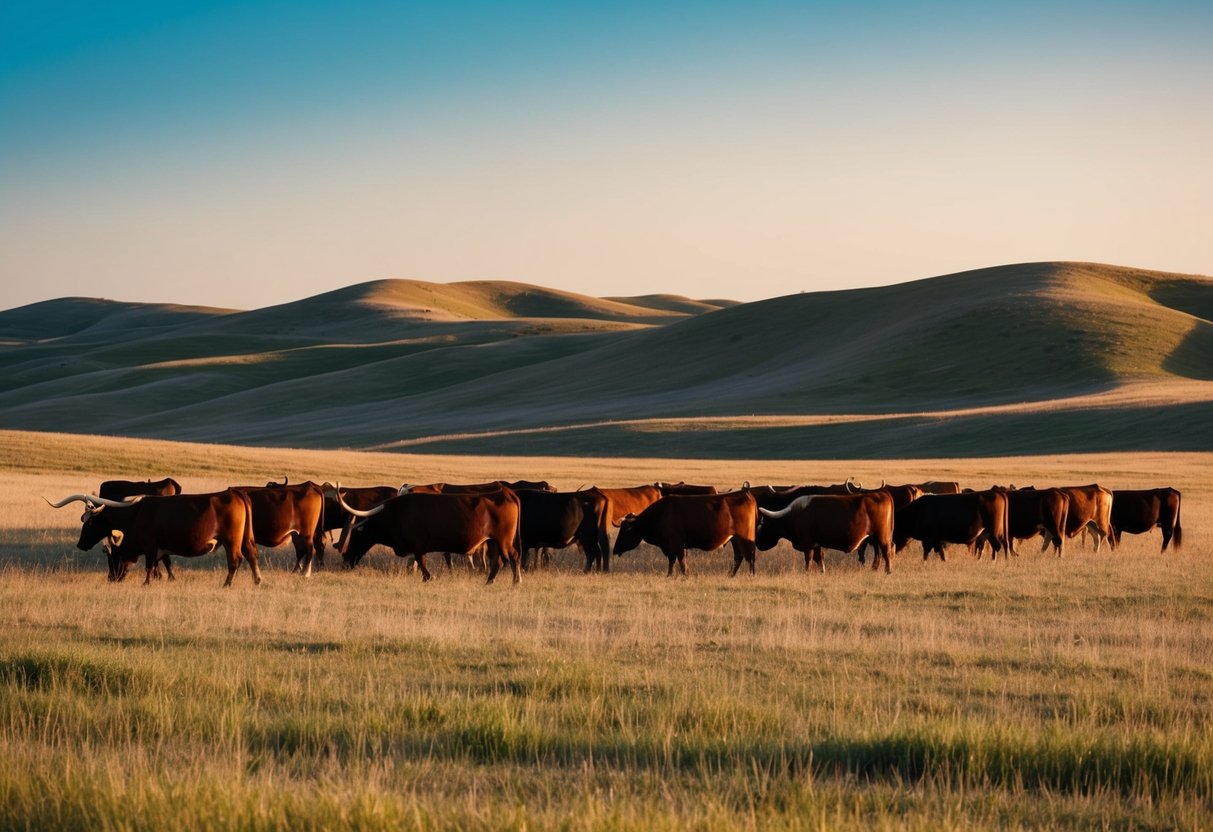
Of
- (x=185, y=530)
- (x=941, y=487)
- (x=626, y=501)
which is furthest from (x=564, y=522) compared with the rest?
(x=941, y=487)

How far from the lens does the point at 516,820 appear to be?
5.01m

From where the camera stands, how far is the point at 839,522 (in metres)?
19.1

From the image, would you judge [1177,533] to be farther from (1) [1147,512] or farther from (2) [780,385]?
(2) [780,385]

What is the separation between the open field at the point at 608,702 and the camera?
575cm

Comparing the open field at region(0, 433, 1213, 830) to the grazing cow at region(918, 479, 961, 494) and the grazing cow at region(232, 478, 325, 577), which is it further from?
the grazing cow at region(918, 479, 961, 494)

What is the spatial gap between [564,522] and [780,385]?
75.9 m

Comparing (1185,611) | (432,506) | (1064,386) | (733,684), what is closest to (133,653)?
(733,684)

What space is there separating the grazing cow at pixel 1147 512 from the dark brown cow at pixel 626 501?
29.9ft

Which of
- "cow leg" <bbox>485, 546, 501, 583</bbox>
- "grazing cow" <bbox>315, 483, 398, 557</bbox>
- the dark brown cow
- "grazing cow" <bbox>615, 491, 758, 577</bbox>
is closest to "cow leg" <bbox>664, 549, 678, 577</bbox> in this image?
"grazing cow" <bbox>615, 491, 758, 577</bbox>

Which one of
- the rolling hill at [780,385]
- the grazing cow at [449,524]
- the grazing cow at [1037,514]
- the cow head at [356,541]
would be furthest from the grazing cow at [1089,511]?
the rolling hill at [780,385]

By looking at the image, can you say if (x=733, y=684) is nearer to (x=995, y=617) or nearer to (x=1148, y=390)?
(x=995, y=617)

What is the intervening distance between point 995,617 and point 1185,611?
8.01ft

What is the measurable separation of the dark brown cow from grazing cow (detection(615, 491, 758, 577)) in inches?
87.1

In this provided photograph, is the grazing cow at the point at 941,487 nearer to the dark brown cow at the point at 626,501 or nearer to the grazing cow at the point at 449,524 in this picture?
the dark brown cow at the point at 626,501
